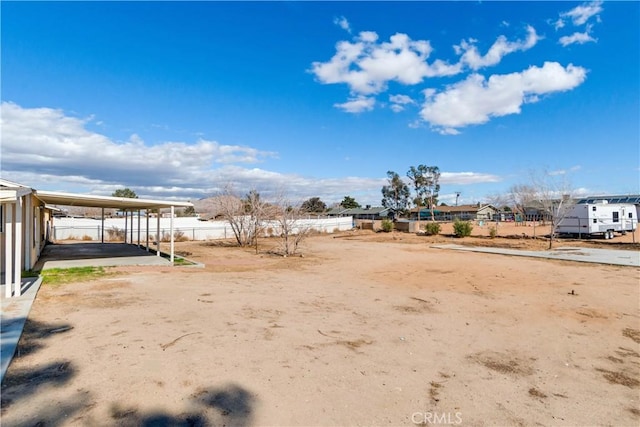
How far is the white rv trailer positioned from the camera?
24016 millimetres

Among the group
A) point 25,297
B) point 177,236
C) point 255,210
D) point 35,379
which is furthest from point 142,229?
point 35,379

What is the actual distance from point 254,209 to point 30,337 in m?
16.7

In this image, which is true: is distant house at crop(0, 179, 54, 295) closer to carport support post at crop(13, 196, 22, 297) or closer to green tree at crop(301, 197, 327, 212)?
carport support post at crop(13, 196, 22, 297)

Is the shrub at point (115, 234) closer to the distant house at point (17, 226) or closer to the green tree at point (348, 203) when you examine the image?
the distant house at point (17, 226)

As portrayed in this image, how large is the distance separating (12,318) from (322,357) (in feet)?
16.5

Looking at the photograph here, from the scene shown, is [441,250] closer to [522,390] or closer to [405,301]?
[405,301]

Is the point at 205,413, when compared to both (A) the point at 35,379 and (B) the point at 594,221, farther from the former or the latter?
(B) the point at 594,221

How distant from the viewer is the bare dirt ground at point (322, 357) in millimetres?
3334

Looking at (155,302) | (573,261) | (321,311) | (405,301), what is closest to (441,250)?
(573,261)

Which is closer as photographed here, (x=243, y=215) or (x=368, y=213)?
(x=243, y=215)

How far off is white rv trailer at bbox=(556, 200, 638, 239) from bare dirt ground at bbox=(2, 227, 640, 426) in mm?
17915

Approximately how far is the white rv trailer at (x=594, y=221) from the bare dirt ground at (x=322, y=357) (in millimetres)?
17915

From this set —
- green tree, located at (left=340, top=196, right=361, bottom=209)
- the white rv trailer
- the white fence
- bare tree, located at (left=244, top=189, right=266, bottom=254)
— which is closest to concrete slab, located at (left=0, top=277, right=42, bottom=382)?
bare tree, located at (left=244, top=189, right=266, bottom=254)

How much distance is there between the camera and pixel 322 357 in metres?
4.63
